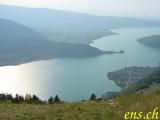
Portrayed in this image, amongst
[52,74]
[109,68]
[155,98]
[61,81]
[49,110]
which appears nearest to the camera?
[49,110]

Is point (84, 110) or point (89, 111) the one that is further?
point (84, 110)

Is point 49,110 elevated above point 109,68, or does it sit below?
below

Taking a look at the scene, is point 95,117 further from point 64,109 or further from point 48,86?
point 48,86

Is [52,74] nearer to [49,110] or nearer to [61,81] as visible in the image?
[61,81]

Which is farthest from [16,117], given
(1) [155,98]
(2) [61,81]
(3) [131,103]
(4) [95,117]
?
(2) [61,81]

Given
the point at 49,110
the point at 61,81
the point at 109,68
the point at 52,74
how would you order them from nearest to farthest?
1. the point at 49,110
2. the point at 61,81
3. the point at 52,74
4. the point at 109,68

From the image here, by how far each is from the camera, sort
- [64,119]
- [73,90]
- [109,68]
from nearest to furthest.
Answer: [64,119]
[73,90]
[109,68]

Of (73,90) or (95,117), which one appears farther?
(73,90)

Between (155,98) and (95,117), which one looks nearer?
(95,117)

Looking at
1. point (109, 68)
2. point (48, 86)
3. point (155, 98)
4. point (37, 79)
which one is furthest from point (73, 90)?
point (155, 98)
